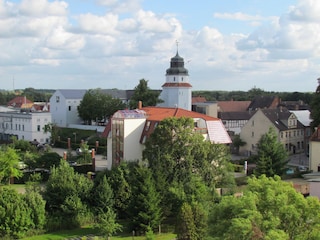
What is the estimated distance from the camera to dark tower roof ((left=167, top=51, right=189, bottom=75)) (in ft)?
251

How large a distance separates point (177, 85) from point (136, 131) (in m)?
34.0

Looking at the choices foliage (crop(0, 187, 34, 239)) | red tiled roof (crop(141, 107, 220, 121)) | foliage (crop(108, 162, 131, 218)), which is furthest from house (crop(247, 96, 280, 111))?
foliage (crop(0, 187, 34, 239))

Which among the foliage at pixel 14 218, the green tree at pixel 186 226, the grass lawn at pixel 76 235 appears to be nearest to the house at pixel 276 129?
the grass lawn at pixel 76 235

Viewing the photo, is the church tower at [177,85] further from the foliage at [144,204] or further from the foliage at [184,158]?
the foliage at [144,204]

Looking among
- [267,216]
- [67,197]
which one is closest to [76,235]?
[67,197]

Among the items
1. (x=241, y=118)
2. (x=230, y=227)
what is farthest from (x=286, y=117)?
(x=230, y=227)

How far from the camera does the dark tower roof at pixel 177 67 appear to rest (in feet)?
251

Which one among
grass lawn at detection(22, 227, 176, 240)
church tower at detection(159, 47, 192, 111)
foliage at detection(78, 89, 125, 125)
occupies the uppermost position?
church tower at detection(159, 47, 192, 111)

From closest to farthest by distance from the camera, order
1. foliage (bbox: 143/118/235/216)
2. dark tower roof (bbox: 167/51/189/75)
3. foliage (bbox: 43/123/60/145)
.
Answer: foliage (bbox: 143/118/235/216)
foliage (bbox: 43/123/60/145)
dark tower roof (bbox: 167/51/189/75)

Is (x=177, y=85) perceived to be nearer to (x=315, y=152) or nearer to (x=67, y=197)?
(x=315, y=152)

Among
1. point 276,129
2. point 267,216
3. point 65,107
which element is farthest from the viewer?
point 65,107

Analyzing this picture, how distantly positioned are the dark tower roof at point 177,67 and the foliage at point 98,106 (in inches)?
440

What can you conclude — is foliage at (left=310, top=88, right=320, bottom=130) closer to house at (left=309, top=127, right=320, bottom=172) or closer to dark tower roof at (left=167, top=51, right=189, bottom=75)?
house at (left=309, top=127, right=320, bottom=172)

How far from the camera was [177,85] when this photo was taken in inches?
3009
